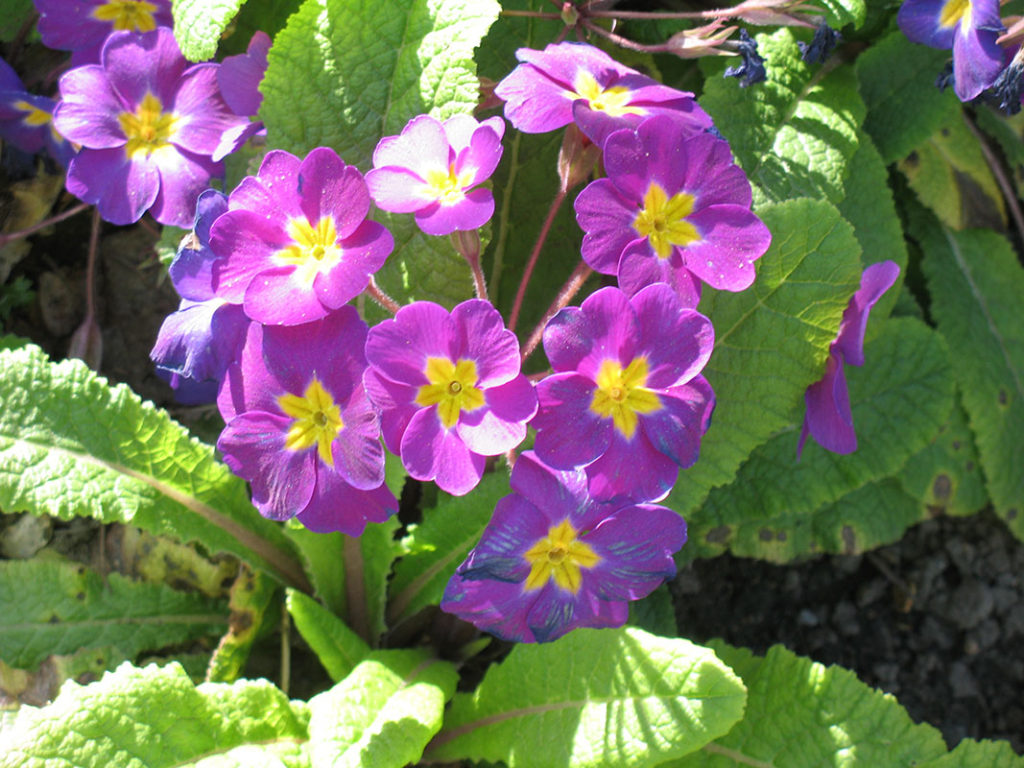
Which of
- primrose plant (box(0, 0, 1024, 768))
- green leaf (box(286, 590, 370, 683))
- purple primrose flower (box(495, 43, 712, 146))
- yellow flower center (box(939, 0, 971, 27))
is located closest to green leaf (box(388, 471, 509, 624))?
primrose plant (box(0, 0, 1024, 768))


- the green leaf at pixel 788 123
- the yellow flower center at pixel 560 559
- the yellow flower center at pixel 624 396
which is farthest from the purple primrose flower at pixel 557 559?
the green leaf at pixel 788 123

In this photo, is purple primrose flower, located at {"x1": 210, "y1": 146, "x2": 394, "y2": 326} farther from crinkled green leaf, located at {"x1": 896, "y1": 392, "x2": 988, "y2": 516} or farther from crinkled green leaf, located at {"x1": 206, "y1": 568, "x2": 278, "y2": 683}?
crinkled green leaf, located at {"x1": 896, "y1": 392, "x2": 988, "y2": 516}

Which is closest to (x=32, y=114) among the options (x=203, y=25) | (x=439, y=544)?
(x=203, y=25)

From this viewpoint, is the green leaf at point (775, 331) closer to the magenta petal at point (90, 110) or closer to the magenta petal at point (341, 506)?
the magenta petal at point (341, 506)

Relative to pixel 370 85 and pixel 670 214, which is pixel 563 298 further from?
pixel 370 85

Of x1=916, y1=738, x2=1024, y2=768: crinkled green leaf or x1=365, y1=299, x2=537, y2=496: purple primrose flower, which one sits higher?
x1=365, y1=299, x2=537, y2=496: purple primrose flower

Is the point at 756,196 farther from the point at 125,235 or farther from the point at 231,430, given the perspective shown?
the point at 125,235
